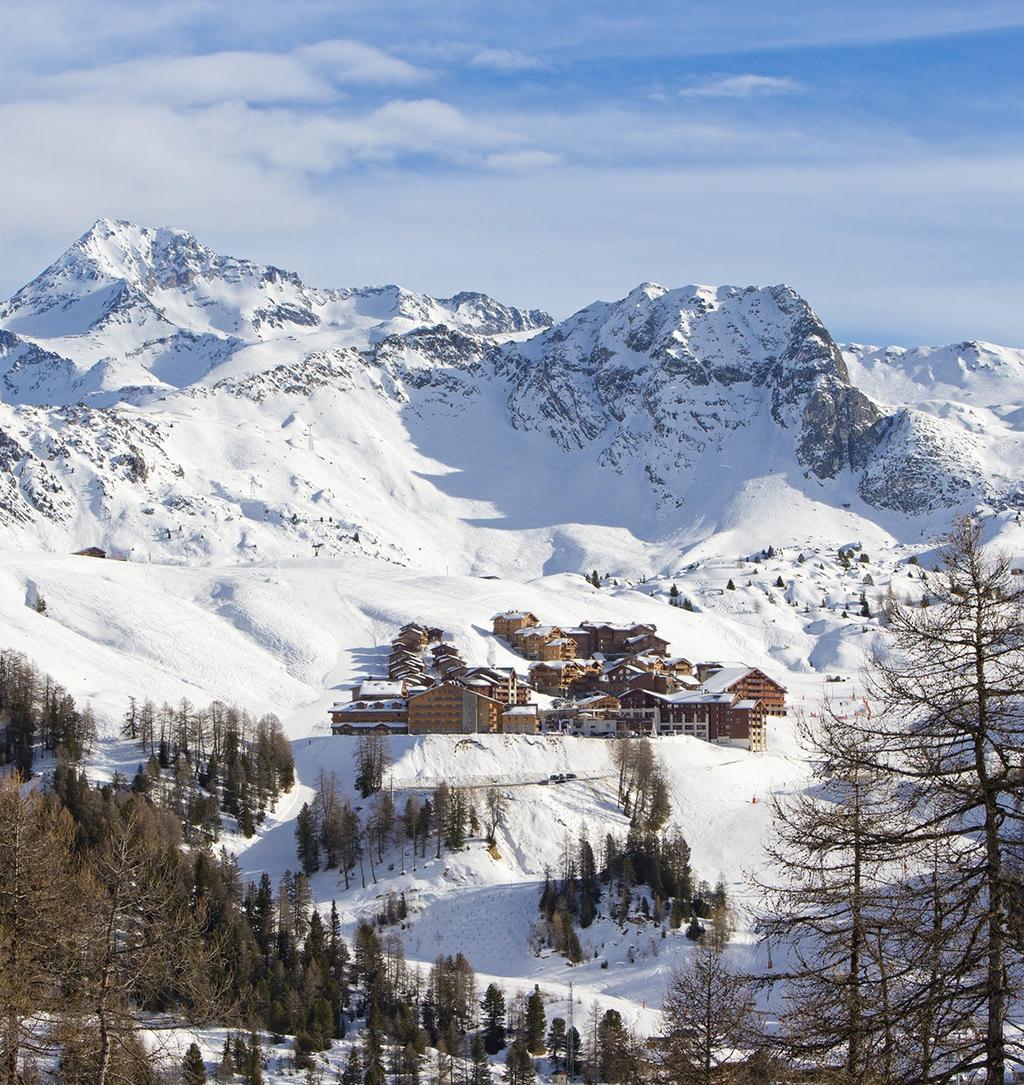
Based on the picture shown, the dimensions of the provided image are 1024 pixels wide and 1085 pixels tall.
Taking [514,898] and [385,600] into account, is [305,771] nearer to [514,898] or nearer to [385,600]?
[514,898]

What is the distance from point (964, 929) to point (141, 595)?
16011 centimetres

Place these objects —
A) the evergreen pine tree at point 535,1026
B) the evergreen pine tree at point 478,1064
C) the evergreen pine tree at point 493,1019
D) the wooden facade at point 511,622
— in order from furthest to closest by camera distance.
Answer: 1. the wooden facade at point 511,622
2. the evergreen pine tree at point 493,1019
3. the evergreen pine tree at point 535,1026
4. the evergreen pine tree at point 478,1064

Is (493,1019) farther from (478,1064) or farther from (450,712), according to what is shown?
(450,712)

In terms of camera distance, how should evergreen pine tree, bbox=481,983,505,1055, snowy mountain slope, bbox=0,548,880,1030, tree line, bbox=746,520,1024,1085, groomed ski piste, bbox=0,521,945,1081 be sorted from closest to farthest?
tree line, bbox=746,520,1024,1085
evergreen pine tree, bbox=481,983,505,1055
groomed ski piste, bbox=0,521,945,1081
snowy mountain slope, bbox=0,548,880,1030

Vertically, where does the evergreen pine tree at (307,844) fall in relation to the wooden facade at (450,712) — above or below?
below

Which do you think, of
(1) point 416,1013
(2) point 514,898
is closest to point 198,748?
(2) point 514,898

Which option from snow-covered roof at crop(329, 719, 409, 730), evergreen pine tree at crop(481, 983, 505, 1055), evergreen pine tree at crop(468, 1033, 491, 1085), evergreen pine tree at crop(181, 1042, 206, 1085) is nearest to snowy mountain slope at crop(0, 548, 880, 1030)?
snow-covered roof at crop(329, 719, 409, 730)

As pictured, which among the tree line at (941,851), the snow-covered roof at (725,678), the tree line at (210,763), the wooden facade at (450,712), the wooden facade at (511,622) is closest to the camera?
the tree line at (941,851)

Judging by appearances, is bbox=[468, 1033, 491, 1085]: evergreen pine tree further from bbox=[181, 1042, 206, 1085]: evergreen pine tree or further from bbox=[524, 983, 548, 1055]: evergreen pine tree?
bbox=[181, 1042, 206, 1085]: evergreen pine tree

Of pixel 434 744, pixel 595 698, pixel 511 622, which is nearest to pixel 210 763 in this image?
pixel 434 744

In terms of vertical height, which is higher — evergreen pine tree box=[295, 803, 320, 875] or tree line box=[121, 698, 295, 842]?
tree line box=[121, 698, 295, 842]

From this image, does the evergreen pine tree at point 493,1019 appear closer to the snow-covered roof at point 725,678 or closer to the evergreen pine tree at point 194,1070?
the evergreen pine tree at point 194,1070

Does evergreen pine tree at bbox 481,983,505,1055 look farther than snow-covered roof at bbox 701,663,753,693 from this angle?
No

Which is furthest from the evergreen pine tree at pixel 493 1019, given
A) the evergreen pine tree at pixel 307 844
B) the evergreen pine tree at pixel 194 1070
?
the evergreen pine tree at pixel 307 844
